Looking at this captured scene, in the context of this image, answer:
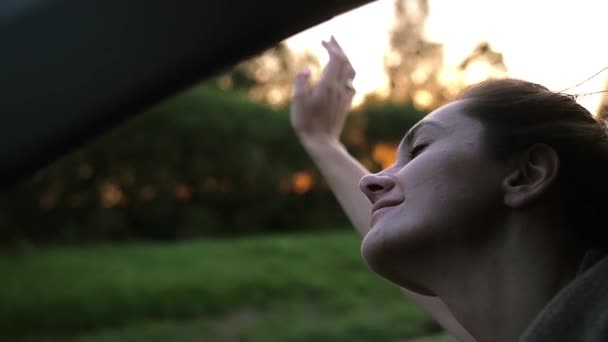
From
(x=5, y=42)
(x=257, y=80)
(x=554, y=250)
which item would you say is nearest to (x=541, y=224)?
(x=554, y=250)

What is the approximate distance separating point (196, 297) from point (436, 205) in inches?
174

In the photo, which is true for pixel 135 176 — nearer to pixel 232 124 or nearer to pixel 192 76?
pixel 232 124

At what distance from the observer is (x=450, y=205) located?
0.86 m

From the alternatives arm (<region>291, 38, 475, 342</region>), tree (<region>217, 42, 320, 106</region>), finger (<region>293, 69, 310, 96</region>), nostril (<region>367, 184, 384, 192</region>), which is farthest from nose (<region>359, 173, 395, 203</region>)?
tree (<region>217, 42, 320, 106</region>)

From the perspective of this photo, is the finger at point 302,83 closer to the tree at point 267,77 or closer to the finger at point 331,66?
the finger at point 331,66

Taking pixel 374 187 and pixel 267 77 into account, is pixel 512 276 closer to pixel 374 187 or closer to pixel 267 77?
pixel 374 187

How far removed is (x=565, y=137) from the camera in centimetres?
89

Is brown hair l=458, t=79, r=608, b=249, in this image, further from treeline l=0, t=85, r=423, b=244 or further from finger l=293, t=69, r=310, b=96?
treeline l=0, t=85, r=423, b=244

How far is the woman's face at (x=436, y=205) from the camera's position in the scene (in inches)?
33.9

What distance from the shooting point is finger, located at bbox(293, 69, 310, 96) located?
1413mm

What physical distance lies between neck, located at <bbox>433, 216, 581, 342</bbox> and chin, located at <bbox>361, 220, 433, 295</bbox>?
1.5 inches

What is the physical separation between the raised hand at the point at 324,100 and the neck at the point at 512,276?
0.57m

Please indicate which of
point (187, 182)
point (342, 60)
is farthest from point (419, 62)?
point (342, 60)

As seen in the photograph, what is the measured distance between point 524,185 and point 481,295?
133mm
